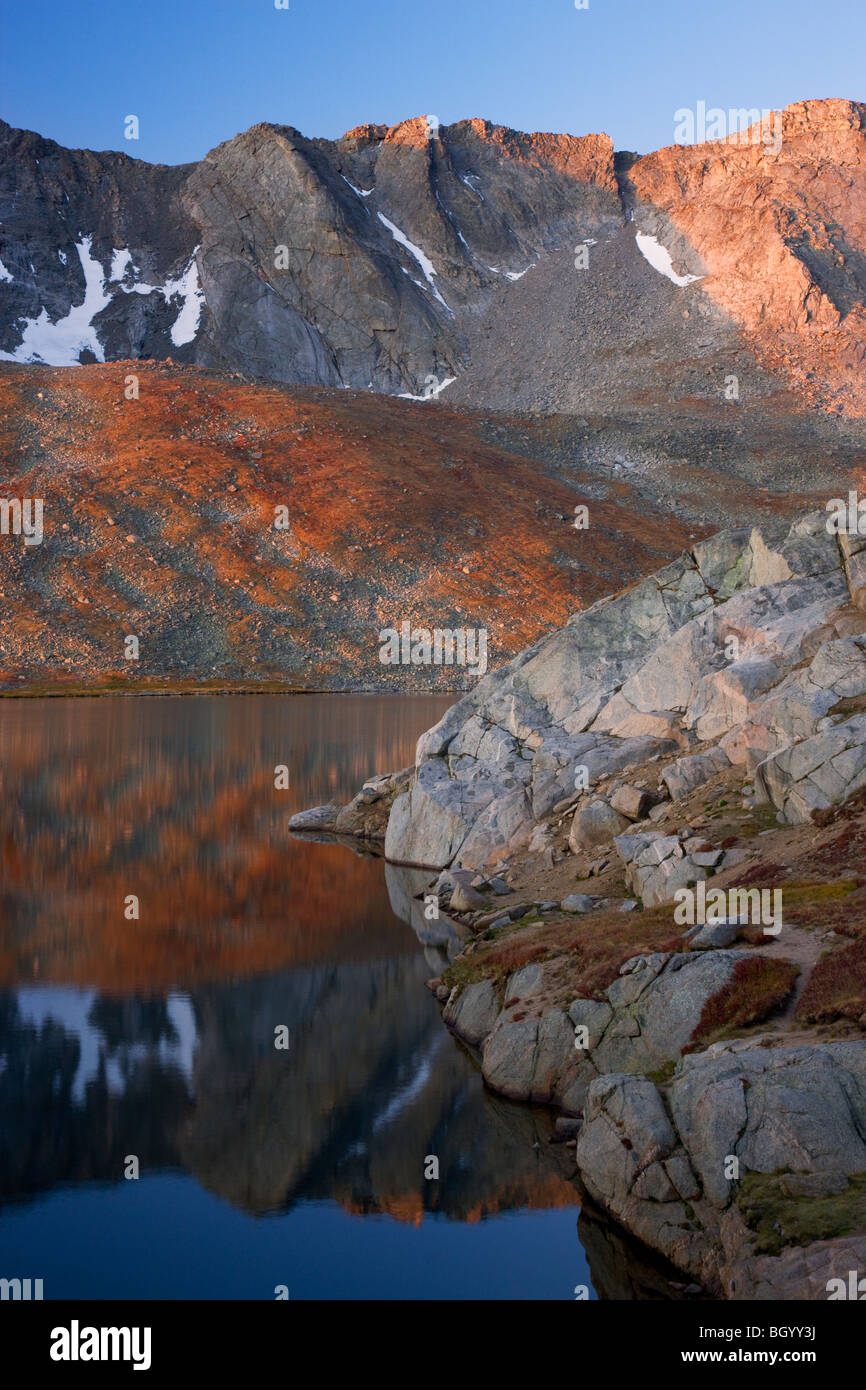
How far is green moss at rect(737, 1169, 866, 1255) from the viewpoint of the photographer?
14273 mm

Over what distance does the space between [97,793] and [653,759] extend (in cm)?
3464

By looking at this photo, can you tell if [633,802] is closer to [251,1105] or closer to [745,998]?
[745,998]

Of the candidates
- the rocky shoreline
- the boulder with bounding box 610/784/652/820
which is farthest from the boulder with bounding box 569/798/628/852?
the boulder with bounding box 610/784/652/820

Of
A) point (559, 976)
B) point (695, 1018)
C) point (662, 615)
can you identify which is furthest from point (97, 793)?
point (695, 1018)

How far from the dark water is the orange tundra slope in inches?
3945

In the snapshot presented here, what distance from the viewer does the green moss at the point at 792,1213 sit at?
1427cm

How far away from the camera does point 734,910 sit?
23.8 m

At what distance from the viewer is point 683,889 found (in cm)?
2658

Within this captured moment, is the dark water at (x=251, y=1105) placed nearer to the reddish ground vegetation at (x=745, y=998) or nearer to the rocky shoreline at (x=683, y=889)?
the rocky shoreline at (x=683, y=889)

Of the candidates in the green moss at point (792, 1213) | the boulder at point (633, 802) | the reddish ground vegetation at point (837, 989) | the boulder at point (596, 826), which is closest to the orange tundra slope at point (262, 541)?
the boulder at point (596, 826)

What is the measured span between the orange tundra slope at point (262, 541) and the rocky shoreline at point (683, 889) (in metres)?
97.3

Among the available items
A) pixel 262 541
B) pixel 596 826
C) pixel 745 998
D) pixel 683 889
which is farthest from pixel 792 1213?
pixel 262 541

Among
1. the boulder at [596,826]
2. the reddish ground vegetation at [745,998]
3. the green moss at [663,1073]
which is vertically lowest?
the green moss at [663,1073]

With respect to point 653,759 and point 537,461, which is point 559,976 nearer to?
point 653,759
